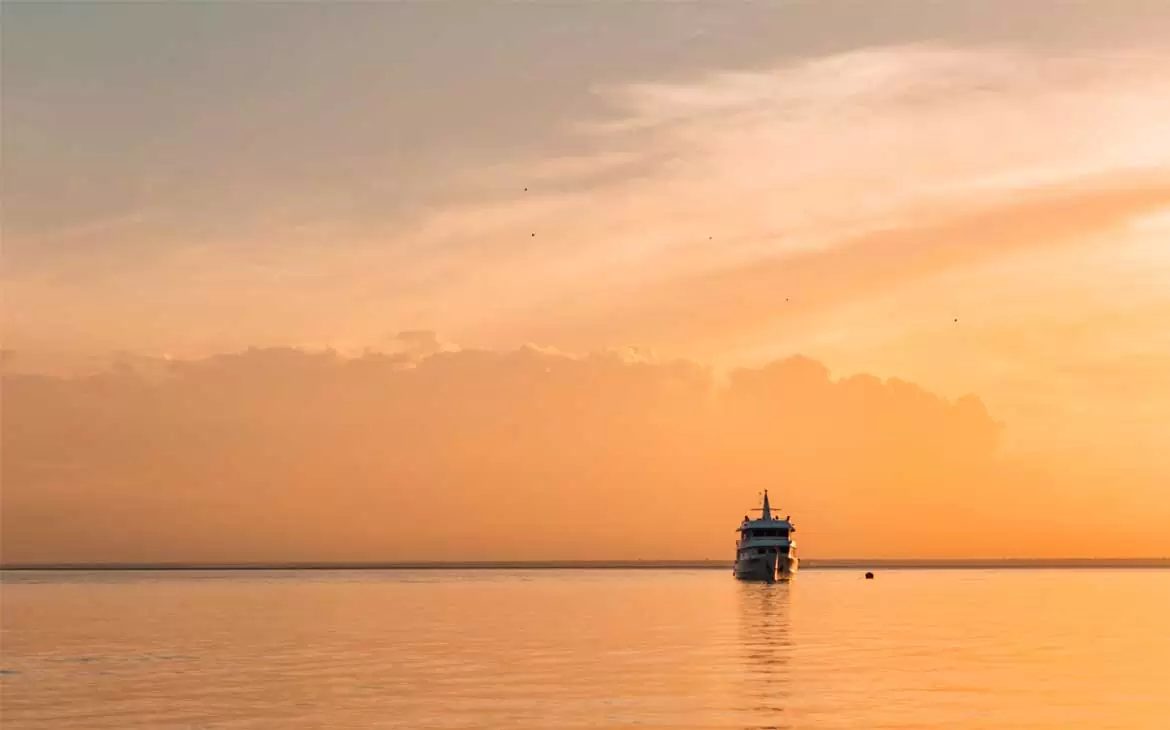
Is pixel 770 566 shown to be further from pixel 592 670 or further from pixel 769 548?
pixel 592 670

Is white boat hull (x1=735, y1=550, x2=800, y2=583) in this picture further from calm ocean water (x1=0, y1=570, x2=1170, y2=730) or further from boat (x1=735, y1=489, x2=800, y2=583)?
calm ocean water (x1=0, y1=570, x2=1170, y2=730)

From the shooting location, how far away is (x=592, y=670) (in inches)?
2285

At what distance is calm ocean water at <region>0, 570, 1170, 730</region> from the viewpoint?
142 feet

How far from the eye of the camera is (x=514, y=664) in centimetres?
6106

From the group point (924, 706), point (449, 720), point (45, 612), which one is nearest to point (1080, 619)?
point (924, 706)

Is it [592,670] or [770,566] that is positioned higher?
[770,566]

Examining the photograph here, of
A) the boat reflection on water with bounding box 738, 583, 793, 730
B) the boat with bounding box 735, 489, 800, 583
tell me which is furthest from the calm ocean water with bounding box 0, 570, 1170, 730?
the boat with bounding box 735, 489, 800, 583

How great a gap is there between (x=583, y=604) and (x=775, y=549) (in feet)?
195

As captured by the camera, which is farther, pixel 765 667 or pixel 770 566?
pixel 770 566

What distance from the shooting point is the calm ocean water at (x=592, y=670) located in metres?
43.2

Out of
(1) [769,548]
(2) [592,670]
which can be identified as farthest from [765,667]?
(1) [769,548]

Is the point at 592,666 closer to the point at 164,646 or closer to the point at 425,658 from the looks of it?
the point at 425,658

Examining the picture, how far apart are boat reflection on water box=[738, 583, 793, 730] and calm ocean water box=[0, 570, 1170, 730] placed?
143 millimetres

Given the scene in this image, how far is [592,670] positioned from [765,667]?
7037 mm
